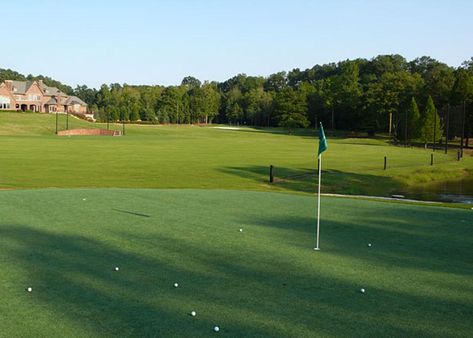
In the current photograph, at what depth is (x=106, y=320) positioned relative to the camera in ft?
21.1

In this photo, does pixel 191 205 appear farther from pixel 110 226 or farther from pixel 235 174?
pixel 235 174

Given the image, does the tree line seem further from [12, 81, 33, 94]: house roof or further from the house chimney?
the house chimney

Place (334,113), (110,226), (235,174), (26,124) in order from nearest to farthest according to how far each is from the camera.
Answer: (110,226) → (235,174) → (26,124) → (334,113)

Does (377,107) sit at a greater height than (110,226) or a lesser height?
greater

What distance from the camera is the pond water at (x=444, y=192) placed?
3297 centimetres

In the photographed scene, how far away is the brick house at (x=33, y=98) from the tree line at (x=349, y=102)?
38.6 feet

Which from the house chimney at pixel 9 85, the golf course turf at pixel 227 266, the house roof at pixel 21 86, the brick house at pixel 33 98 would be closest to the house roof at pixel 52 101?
the brick house at pixel 33 98

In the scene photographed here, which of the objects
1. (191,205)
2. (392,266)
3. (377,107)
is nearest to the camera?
(392,266)

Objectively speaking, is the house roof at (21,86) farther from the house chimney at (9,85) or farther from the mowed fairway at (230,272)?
the mowed fairway at (230,272)

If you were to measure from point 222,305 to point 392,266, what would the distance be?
3.72 meters

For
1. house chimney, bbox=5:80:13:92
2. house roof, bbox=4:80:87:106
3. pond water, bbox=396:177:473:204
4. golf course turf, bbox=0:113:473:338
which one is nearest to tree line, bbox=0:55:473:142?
house roof, bbox=4:80:87:106

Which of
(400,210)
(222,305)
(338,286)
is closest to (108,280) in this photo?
(222,305)

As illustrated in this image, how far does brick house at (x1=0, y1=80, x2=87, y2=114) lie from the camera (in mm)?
138125

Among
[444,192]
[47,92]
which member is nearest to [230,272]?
[444,192]
